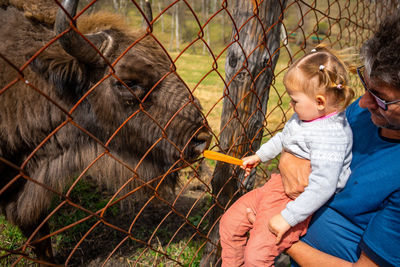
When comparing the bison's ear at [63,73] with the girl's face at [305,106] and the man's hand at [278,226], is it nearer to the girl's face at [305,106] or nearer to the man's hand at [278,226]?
the girl's face at [305,106]

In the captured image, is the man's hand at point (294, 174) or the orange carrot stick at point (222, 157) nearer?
the man's hand at point (294, 174)

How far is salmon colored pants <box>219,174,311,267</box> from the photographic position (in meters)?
1.67

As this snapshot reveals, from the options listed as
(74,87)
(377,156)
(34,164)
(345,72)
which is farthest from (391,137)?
(34,164)

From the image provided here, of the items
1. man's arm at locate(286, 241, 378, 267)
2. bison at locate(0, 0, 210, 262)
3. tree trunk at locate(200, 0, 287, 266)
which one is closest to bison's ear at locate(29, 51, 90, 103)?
bison at locate(0, 0, 210, 262)

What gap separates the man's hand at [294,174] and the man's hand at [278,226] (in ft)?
0.61

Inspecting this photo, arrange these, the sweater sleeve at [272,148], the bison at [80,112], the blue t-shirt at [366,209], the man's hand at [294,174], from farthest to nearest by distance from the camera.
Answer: the bison at [80,112], the sweater sleeve at [272,148], the man's hand at [294,174], the blue t-shirt at [366,209]

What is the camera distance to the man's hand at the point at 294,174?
63.6 inches

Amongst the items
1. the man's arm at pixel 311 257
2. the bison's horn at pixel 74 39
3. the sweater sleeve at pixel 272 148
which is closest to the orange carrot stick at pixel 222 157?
the sweater sleeve at pixel 272 148

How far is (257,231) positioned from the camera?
1.71 metres

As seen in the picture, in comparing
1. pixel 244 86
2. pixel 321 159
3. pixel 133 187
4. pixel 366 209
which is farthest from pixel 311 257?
pixel 133 187

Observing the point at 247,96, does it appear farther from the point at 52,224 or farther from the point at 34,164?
the point at 52,224

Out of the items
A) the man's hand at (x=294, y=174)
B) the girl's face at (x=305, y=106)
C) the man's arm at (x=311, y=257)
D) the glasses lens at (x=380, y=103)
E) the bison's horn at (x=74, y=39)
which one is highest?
the bison's horn at (x=74, y=39)

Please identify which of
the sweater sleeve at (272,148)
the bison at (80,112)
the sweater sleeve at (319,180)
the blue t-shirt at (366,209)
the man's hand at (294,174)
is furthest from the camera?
the bison at (80,112)

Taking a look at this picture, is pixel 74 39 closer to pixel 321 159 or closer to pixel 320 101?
pixel 320 101
